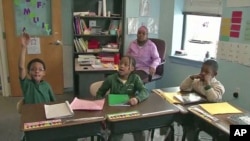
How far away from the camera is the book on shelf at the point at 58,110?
1.71m

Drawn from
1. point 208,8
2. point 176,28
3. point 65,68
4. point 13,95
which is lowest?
point 13,95

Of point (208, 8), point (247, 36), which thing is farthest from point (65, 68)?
point (247, 36)

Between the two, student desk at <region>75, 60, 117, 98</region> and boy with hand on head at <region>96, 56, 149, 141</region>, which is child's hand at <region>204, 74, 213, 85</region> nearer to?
boy with hand on head at <region>96, 56, 149, 141</region>

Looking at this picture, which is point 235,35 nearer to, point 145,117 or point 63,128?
point 145,117

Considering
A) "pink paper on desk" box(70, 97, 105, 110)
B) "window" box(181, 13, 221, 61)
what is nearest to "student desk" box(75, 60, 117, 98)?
"window" box(181, 13, 221, 61)

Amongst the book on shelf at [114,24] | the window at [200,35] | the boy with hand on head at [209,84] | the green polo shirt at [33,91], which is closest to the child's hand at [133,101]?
the boy with hand on head at [209,84]

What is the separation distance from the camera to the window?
375 centimetres

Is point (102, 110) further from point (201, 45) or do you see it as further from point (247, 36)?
point (201, 45)

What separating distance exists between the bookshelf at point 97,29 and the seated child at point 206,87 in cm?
191

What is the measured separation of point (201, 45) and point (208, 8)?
0.58 meters

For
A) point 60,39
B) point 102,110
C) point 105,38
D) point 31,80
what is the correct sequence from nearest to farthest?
1. point 102,110
2. point 31,80
3. point 60,39
4. point 105,38

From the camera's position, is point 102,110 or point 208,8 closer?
point 102,110

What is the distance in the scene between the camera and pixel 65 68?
13.7ft

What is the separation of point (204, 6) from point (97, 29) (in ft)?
5.42
